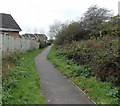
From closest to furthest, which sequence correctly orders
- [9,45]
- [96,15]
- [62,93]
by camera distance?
[62,93], [9,45], [96,15]

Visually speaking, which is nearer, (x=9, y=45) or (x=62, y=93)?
(x=62, y=93)

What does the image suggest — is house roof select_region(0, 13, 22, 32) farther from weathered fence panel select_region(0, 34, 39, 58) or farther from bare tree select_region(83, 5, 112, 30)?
bare tree select_region(83, 5, 112, 30)

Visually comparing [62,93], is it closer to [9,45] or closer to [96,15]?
[9,45]

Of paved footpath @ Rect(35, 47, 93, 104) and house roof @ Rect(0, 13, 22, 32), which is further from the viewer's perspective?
house roof @ Rect(0, 13, 22, 32)

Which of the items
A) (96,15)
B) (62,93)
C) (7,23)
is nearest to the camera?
(62,93)

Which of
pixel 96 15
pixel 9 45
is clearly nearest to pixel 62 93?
pixel 9 45

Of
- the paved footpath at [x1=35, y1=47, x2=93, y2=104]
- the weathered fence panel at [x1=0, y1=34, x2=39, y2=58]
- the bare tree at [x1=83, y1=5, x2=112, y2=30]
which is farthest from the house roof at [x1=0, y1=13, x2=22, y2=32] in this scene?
the paved footpath at [x1=35, y1=47, x2=93, y2=104]

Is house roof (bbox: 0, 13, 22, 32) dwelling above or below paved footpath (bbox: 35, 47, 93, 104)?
above

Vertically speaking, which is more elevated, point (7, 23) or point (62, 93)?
point (7, 23)

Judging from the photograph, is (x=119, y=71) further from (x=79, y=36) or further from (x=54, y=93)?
(x=79, y=36)

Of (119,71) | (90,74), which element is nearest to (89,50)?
(90,74)

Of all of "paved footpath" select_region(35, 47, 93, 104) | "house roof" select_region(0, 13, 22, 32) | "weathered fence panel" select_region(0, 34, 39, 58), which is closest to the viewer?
"paved footpath" select_region(35, 47, 93, 104)

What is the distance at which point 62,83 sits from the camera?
7.40 metres

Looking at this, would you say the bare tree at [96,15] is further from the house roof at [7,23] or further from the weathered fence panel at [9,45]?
the weathered fence panel at [9,45]
